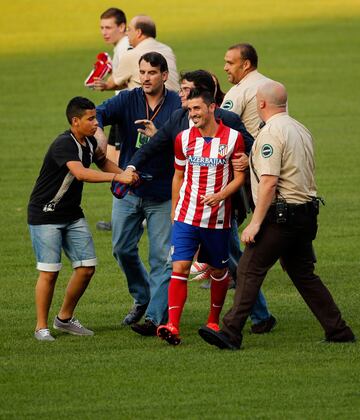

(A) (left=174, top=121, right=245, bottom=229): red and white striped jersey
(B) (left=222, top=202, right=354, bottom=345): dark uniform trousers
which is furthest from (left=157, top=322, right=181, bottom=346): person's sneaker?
(A) (left=174, top=121, right=245, bottom=229): red and white striped jersey

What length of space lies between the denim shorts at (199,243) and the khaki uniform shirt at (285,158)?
19.5 inches

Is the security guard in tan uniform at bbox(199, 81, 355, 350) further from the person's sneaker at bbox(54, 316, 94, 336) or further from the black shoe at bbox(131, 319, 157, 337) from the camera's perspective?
the person's sneaker at bbox(54, 316, 94, 336)

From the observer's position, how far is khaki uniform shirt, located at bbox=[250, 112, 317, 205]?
31.0ft

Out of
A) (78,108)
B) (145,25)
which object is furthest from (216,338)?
(145,25)

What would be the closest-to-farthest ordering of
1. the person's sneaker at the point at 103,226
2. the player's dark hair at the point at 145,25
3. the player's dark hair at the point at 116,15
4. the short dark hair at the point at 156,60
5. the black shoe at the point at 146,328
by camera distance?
the black shoe at the point at 146,328 → the short dark hair at the point at 156,60 → the player's dark hair at the point at 145,25 → the person's sneaker at the point at 103,226 → the player's dark hair at the point at 116,15

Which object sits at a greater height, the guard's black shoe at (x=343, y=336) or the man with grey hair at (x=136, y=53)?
the man with grey hair at (x=136, y=53)

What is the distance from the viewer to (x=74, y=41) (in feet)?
120

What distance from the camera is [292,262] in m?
9.91

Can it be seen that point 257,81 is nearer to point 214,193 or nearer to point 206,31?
point 214,193

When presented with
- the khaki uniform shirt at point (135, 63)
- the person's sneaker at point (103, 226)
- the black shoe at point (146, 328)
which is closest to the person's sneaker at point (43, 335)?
the black shoe at point (146, 328)

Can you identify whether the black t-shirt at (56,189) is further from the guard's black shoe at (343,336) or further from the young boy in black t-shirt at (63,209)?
the guard's black shoe at (343,336)

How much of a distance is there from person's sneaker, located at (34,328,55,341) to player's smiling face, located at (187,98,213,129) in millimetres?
2037

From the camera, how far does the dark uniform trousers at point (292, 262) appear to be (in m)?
9.63

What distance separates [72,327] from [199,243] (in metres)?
1.32
